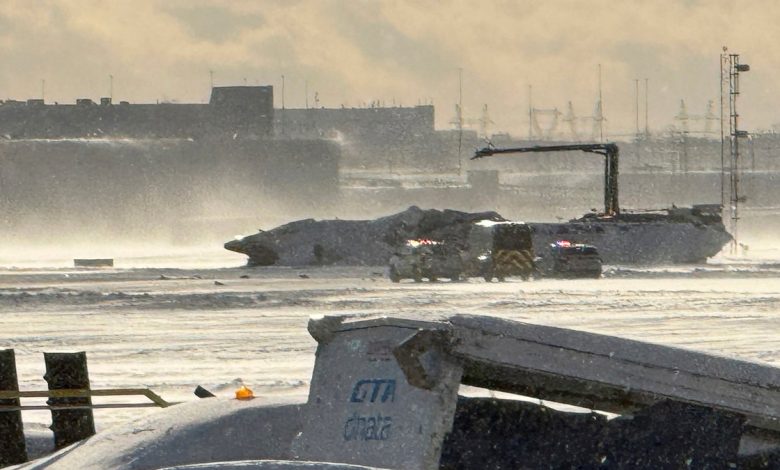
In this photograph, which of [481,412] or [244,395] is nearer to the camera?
[481,412]

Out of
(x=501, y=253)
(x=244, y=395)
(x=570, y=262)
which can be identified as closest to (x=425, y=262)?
(x=501, y=253)

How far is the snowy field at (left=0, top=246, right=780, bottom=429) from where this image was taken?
Result: 1888 cm

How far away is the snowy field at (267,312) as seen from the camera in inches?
743

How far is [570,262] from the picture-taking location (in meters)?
48.9

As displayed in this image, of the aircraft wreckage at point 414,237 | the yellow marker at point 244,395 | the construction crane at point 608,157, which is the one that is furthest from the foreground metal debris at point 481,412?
the construction crane at point 608,157

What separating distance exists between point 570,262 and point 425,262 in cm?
502

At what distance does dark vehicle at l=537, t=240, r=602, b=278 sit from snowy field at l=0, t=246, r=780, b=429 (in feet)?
2.24

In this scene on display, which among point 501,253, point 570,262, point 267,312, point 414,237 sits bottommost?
point 267,312

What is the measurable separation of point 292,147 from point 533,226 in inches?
3798

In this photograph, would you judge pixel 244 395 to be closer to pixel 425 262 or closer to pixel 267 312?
pixel 267 312

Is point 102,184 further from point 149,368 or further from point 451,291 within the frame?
point 149,368

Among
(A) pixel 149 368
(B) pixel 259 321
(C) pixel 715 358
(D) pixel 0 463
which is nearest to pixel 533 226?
(B) pixel 259 321

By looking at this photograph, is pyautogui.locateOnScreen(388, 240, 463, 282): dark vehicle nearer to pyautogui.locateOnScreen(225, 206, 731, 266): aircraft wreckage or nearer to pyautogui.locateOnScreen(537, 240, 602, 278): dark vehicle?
pyautogui.locateOnScreen(537, 240, 602, 278): dark vehicle

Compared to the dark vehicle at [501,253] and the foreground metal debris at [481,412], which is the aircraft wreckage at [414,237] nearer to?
the dark vehicle at [501,253]
